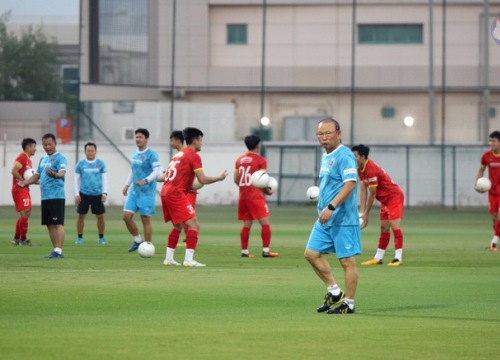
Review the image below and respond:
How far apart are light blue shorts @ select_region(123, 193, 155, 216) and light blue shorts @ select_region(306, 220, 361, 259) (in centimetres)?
1154

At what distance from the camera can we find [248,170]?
2475 cm

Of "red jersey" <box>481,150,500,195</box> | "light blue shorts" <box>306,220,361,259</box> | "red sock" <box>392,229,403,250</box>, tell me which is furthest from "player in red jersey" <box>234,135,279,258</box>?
"light blue shorts" <box>306,220,361,259</box>

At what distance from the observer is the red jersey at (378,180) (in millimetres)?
21688

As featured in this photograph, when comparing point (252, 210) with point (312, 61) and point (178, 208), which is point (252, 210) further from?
point (312, 61)

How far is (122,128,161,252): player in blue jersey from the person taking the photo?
25.6 metres

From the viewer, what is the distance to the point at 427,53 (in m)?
64.9

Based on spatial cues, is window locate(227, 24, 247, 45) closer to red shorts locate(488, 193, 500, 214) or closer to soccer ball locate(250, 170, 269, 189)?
red shorts locate(488, 193, 500, 214)

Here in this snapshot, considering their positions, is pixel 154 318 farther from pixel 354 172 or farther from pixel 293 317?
pixel 354 172

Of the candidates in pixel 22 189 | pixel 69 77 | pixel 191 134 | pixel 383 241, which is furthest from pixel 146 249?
pixel 69 77

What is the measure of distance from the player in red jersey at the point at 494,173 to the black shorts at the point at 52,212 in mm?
8893

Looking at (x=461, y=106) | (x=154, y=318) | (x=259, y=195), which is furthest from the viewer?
(x=461, y=106)

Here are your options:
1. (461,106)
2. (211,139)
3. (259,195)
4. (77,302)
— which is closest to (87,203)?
(259,195)

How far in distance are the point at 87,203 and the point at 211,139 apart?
2928 cm

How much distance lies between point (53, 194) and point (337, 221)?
978 cm
